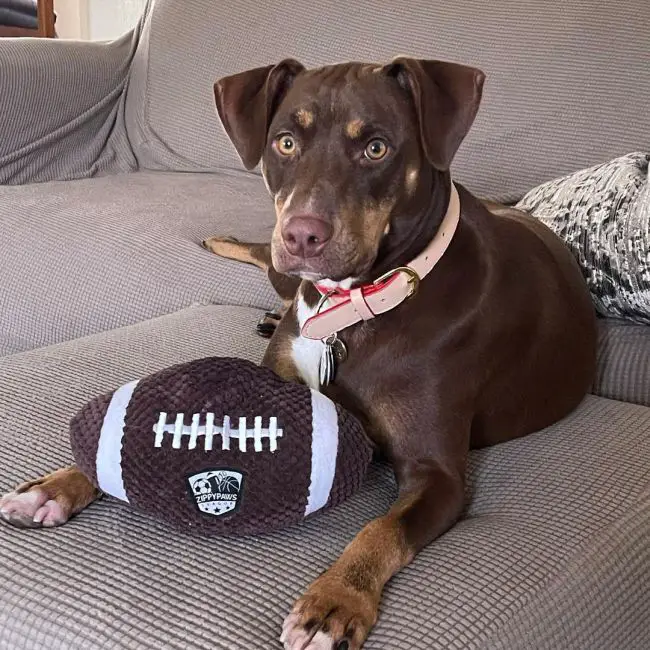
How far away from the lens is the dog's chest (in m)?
1.70

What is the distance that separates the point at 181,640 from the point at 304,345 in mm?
736

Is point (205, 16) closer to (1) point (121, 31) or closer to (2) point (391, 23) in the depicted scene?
(2) point (391, 23)

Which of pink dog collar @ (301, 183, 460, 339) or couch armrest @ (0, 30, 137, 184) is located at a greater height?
pink dog collar @ (301, 183, 460, 339)

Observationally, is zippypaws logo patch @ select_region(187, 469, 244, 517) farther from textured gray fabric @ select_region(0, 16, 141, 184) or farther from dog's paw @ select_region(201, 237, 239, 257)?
textured gray fabric @ select_region(0, 16, 141, 184)

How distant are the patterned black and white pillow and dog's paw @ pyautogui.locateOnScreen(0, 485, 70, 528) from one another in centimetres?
127

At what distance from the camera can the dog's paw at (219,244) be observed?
255 centimetres

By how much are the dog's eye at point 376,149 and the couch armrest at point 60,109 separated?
2.24 metres

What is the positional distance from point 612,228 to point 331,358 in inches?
30.4

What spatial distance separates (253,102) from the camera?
5.47 feet

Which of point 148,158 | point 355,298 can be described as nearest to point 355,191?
point 355,298

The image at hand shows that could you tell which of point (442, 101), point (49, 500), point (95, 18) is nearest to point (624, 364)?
point (442, 101)

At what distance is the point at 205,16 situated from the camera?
346 centimetres

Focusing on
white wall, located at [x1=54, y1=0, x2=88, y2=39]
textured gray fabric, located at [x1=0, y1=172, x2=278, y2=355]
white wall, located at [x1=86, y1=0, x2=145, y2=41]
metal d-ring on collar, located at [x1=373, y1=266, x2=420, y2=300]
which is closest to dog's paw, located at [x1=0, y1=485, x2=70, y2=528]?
metal d-ring on collar, located at [x1=373, y1=266, x2=420, y2=300]

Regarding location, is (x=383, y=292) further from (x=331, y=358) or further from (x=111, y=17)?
(x=111, y=17)
